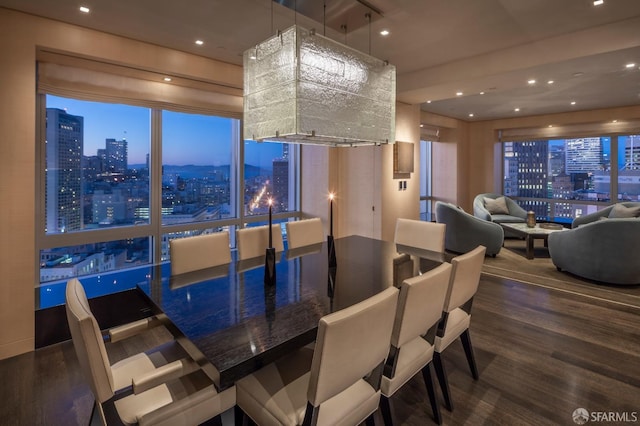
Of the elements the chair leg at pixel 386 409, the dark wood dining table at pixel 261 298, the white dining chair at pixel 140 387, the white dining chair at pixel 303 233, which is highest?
the white dining chair at pixel 303 233

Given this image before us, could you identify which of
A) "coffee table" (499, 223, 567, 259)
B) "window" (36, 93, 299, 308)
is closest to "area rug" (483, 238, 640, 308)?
"coffee table" (499, 223, 567, 259)

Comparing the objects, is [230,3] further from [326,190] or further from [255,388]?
[326,190]

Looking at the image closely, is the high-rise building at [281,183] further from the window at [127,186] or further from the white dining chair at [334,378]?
the white dining chair at [334,378]

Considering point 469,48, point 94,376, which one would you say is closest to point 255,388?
point 94,376

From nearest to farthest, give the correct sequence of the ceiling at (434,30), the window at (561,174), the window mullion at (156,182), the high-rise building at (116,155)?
the ceiling at (434,30), the high-rise building at (116,155), the window mullion at (156,182), the window at (561,174)

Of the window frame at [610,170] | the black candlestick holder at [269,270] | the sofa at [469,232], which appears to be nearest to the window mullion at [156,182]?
the black candlestick holder at [269,270]

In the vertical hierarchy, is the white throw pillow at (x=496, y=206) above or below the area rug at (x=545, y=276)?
above

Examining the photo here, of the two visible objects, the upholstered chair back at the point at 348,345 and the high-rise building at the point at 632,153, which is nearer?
the upholstered chair back at the point at 348,345

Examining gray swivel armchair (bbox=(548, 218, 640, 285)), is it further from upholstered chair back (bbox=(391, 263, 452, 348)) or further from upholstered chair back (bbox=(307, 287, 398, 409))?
upholstered chair back (bbox=(307, 287, 398, 409))

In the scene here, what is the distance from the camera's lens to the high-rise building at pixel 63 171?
317cm

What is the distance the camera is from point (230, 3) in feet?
8.63

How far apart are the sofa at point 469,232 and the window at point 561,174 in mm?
3760

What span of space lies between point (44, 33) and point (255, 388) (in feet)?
10.5

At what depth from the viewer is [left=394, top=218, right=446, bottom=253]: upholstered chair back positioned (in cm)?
313
